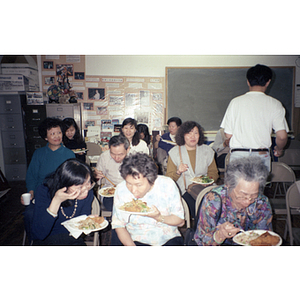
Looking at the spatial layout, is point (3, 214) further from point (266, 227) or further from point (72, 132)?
point (266, 227)

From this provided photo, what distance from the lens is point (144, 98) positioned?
535 cm

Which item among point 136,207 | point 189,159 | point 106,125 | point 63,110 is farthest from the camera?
point 106,125

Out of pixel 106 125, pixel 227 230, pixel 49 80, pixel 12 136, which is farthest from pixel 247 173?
pixel 49 80

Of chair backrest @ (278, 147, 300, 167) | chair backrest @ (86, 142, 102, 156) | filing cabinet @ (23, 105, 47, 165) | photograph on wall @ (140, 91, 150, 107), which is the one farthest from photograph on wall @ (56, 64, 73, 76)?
chair backrest @ (278, 147, 300, 167)

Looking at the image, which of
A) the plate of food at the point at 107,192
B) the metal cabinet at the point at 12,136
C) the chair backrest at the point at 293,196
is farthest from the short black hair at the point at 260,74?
the metal cabinet at the point at 12,136

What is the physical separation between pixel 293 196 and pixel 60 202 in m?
1.87

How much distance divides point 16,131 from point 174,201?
14.9ft

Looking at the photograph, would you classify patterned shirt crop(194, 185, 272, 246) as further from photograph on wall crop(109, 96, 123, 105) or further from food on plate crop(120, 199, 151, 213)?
photograph on wall crop(109, 96, 123, 105)

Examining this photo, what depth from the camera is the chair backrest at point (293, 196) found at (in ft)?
6.34

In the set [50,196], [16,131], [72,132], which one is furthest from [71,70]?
[50,196]

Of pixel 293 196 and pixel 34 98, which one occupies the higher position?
pixel 34 98

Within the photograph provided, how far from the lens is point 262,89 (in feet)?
7.04

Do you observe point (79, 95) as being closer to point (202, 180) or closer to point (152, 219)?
point (202, 180)

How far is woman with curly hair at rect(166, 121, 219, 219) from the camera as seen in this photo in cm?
258
